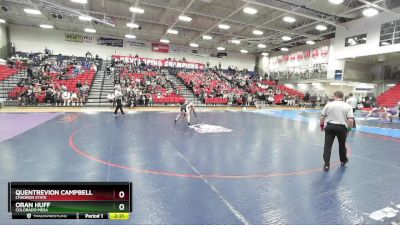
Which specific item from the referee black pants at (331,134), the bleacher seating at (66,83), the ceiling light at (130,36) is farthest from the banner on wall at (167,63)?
the referee black pants at (331,134)

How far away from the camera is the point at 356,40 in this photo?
22.3 meters

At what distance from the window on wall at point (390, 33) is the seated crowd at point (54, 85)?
24.0m

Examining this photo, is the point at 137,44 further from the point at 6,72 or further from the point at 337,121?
the point at 337,121

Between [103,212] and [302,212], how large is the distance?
2558 mm

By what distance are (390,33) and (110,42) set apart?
28309 mm

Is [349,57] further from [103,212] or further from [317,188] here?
[103,212]

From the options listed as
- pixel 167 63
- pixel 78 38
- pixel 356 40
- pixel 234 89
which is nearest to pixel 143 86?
pixel 234 89

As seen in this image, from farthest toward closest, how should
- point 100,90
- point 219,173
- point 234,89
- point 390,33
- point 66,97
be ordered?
point 234,89, point 100,90, point 390,33, point 66,97, point 219,173

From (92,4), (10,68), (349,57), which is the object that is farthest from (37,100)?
(349,57)

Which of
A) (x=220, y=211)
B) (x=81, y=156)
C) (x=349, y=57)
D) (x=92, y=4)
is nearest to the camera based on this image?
(x=220, y=211)

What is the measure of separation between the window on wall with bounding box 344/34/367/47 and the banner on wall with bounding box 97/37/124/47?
24884 mm

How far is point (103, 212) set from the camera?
6.16 ft

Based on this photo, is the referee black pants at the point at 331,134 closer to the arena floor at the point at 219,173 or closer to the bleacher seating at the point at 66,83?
the arena floor at the point at 219,173

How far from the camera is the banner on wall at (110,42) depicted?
30081 mm
